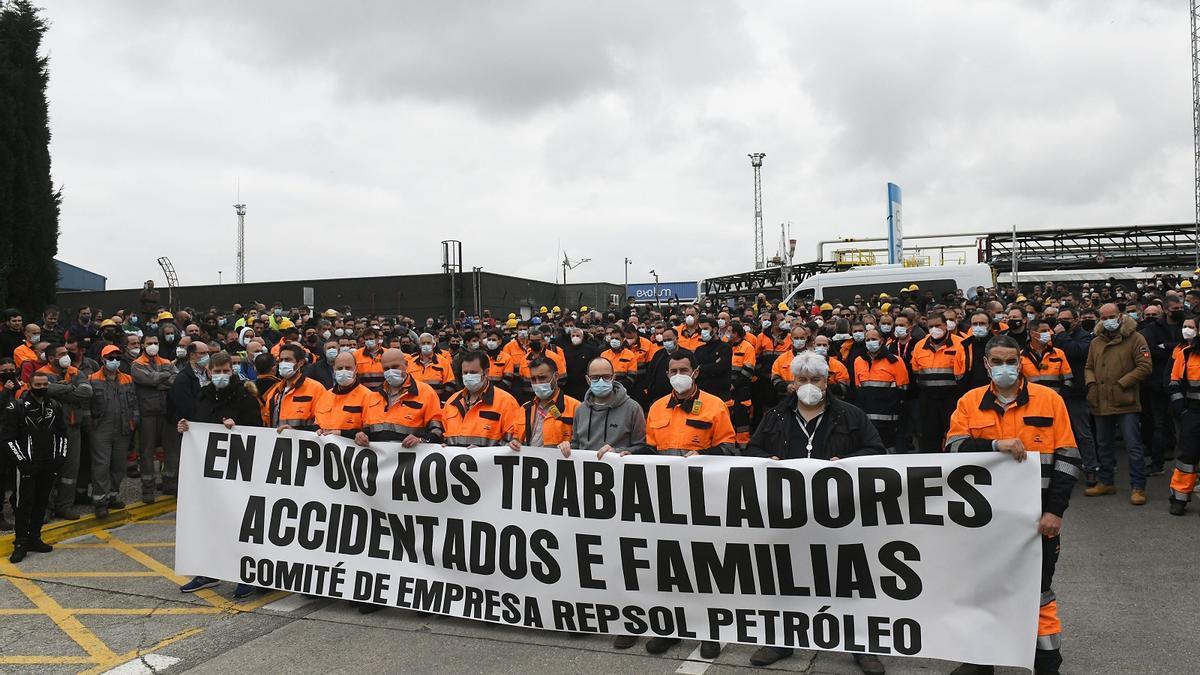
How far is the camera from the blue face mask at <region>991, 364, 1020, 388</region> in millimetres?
4594

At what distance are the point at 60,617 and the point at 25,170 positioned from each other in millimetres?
15701

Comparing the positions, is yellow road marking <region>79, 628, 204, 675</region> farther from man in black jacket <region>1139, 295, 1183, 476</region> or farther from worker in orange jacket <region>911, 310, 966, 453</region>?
man in black jacket <region>1139, 295, 1183, 476</region>

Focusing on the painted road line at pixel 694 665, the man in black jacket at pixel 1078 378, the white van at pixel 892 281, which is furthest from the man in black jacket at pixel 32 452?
the white van at pixel 892 281

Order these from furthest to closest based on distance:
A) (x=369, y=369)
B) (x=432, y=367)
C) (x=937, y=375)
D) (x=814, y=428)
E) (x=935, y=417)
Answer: (x=432, y=367) < (x=369, y=369) < (x=935, y=417) < (x=937, y=375) < (x=814, y=428)

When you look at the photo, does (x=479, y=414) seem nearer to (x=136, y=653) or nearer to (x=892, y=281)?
(x=136, y=653)

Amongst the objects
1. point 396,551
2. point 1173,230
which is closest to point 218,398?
point 396,551

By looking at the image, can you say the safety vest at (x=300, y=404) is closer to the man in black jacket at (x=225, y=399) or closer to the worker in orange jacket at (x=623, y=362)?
the man in black jacket at (x=225, y=399)

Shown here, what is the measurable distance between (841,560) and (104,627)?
5142 millimetres

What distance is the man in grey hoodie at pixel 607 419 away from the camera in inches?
222

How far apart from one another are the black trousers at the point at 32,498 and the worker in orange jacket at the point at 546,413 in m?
4.91

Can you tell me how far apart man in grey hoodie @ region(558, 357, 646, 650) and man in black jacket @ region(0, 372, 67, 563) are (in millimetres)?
5347

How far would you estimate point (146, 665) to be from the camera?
16.6 ft

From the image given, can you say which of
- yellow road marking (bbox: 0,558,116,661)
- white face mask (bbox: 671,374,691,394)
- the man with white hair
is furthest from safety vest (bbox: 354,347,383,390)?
the man with white hair

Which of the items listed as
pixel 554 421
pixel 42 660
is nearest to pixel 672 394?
pixel 554 421
